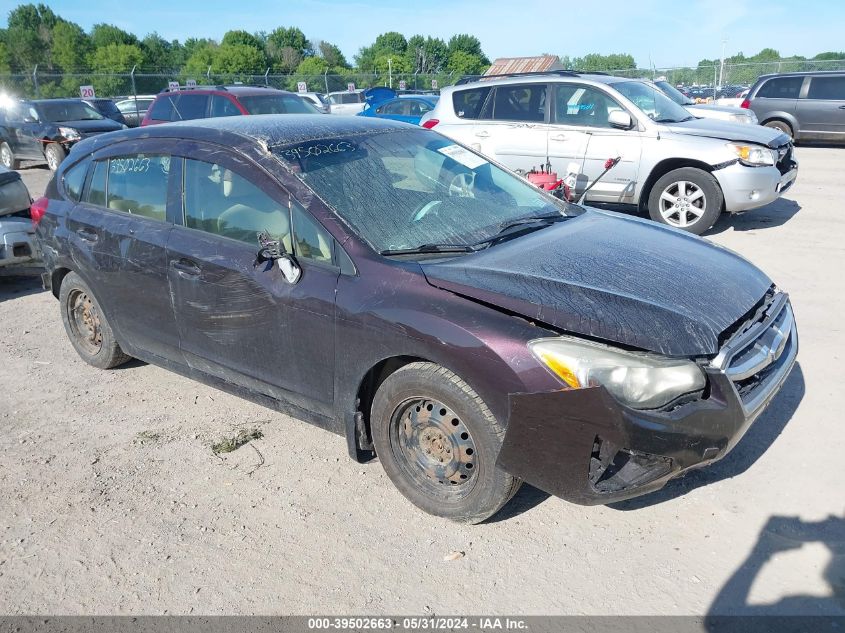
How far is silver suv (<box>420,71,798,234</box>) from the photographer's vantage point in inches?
301

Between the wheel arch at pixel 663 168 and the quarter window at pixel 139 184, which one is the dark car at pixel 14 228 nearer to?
the quarter window at pixel 139 184

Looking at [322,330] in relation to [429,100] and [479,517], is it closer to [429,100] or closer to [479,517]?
[479,517]

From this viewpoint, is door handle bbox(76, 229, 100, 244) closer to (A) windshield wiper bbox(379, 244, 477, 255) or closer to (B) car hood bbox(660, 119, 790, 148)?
(A) windshield wiper bbox(379, 244, 477, 255)

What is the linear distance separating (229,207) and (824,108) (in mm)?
16667

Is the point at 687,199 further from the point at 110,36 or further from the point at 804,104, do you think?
the point at 110,36

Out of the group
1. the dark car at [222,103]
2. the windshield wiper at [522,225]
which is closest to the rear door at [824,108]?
the dark car at [222,103]

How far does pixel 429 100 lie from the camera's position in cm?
1566

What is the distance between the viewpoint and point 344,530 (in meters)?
3.09

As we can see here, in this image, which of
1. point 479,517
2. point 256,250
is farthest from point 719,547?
point 256,250

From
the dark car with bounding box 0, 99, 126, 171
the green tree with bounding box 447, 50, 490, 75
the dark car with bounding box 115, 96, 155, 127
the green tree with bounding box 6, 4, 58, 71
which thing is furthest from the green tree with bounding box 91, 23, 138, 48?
the dark car with bounding box 0, 99, 126, 171

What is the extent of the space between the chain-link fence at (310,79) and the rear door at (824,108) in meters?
13.2

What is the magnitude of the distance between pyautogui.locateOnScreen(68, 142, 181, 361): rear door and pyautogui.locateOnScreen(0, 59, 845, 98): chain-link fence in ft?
83.2

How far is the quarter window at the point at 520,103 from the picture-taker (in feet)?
28.5

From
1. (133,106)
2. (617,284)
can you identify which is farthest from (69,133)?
(617,284)
